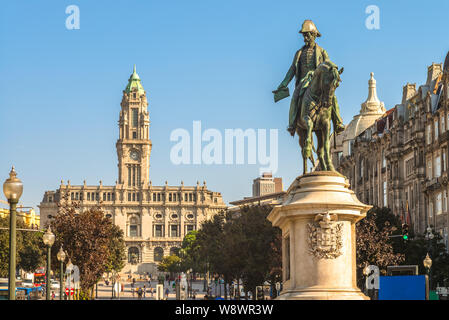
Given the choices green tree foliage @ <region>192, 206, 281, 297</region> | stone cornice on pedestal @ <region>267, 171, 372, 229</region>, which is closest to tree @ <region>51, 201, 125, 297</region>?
green tree foliage @ <region>192, 206, 281, 297</region>

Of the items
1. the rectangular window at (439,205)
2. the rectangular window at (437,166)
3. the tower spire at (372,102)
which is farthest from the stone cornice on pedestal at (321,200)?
the tower spire at (372,102)

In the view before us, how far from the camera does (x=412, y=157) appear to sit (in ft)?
275

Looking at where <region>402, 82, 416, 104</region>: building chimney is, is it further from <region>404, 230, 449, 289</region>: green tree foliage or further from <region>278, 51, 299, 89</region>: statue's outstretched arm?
<region>278, 51, 299, 89</region>: statue's outstretched arm

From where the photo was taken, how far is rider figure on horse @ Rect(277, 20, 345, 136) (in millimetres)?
24969

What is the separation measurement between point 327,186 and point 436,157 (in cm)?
5507

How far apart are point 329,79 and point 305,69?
2194mm

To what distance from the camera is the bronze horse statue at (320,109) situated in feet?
77.7

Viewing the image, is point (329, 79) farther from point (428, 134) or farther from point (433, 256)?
point (428, 134)

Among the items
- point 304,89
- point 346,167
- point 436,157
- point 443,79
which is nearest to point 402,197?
point 436,157

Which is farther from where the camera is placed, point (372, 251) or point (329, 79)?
point (372, 251)

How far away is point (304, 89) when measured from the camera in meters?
24.8

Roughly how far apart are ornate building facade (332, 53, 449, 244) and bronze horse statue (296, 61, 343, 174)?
48934 millimetres

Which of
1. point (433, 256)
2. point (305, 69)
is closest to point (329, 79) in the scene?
point (305, 69)
